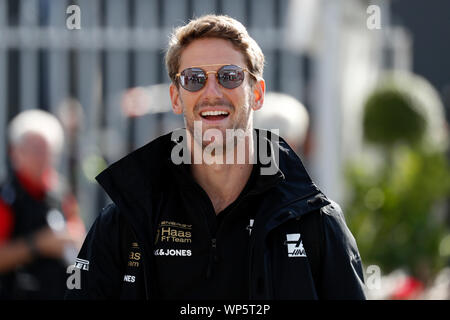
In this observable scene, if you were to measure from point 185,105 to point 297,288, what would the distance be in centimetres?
69

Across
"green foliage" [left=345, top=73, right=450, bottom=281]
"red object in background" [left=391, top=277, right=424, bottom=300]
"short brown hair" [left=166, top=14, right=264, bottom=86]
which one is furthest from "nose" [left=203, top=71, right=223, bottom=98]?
"green foliage" [left=345, top=73, right=450, bottom=281]

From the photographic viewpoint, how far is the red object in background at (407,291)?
493 centimetres

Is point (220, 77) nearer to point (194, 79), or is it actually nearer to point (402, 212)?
point (194, 79)

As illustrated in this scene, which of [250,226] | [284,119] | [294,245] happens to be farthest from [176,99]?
[284,119]

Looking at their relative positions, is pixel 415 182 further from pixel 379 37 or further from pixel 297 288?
pixel 297 288

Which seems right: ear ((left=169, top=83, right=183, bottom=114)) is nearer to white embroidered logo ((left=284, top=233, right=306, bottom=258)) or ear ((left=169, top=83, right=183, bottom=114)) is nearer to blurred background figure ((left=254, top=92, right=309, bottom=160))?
white embroidered logo ((left=284, top=233, right=306, bottom=258))

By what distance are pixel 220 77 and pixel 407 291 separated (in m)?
A: 3.03

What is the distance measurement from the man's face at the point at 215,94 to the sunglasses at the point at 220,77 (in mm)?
10

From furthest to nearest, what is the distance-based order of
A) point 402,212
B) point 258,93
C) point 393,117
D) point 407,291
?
point 393,117 → point 402,212 → point 407,291 → point 258,93

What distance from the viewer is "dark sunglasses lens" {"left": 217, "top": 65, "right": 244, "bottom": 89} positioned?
8.15 feet

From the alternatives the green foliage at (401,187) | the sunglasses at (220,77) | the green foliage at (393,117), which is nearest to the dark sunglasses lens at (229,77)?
the sunglasses at (220,77)

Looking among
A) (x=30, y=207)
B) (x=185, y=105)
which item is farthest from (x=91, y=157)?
(x=185, y=105)

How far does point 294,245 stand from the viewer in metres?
2.30

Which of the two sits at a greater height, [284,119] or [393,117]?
→ [284,119]
